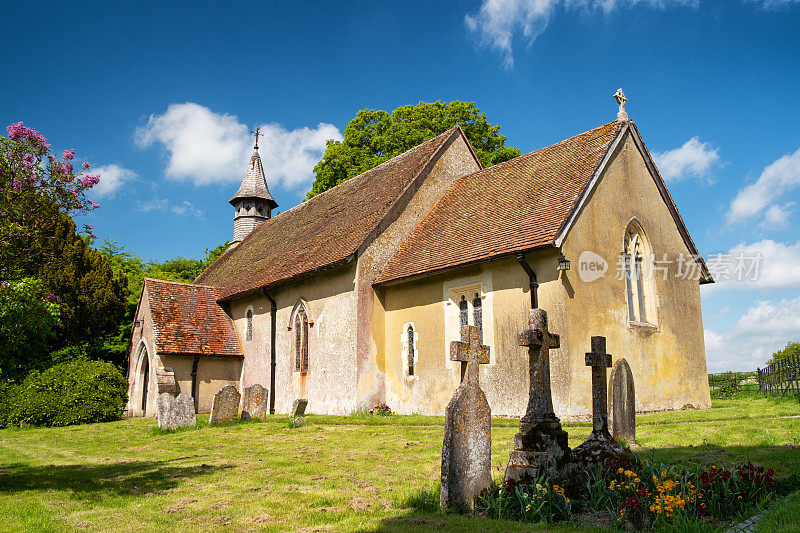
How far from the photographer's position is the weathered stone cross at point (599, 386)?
7152mm

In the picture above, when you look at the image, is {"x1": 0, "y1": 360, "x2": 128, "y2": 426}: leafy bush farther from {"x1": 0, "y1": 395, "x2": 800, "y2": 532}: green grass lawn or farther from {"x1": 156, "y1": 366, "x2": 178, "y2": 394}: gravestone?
{"x1": 0, "y1": 395, "x2": 800, "y2": 532}: green grass lawn

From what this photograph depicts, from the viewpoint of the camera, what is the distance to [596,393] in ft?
24.7

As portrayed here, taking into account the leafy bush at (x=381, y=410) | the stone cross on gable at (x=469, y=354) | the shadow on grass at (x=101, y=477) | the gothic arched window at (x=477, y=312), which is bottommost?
the shadow on grass at (x=101, y=477)

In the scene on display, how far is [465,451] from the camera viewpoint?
254 inches

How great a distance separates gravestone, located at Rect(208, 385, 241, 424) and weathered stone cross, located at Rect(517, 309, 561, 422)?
1117 cm

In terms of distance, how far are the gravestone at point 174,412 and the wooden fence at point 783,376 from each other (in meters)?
19.3

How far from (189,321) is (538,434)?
20.0 m

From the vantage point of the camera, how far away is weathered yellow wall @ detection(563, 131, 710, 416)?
1484 centimetres

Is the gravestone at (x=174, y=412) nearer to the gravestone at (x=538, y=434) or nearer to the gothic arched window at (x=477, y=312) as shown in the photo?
the gothic arched window at (x=477, y=312)

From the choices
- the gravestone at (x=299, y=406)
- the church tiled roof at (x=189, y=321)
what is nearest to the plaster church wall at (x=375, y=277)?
the gravestone at (x=299, y=406)

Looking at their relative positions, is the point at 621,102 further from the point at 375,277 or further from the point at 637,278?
the point at 375,277

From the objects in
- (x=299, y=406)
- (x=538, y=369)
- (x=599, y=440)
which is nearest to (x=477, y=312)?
(x=299, y=406)

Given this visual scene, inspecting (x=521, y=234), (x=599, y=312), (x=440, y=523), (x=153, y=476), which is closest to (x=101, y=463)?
(x=153, y=476)

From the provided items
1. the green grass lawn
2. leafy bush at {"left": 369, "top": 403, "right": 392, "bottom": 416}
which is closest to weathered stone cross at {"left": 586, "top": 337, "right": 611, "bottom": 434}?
the green grass lawn
